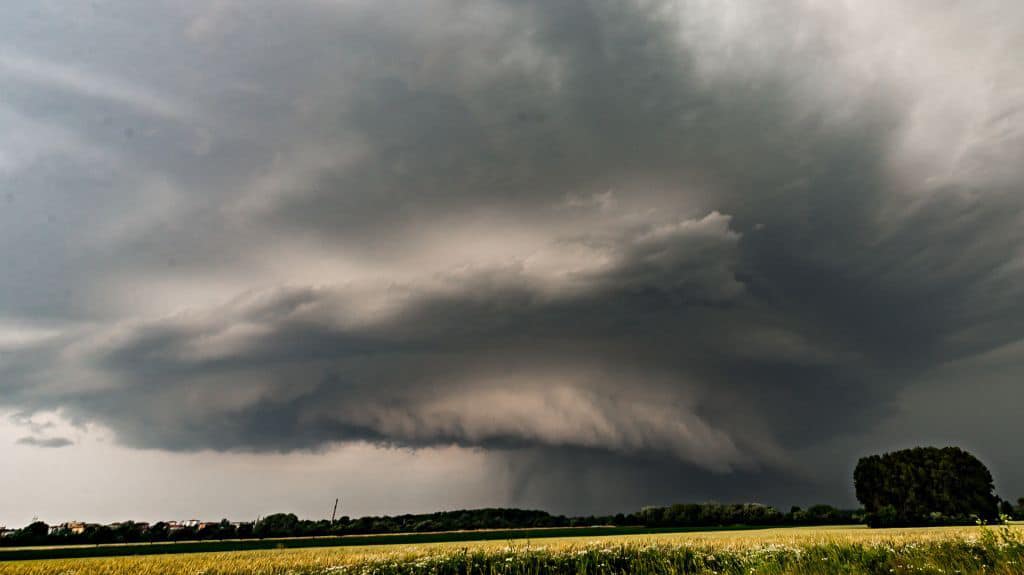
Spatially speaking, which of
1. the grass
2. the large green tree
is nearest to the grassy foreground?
the grass

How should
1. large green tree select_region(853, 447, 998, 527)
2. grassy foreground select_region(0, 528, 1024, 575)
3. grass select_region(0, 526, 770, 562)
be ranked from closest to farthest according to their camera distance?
grassy foreground select_region(0, 528, 1024, 575) < grass select_region(0, 526, 770, 562) < large green tree select_region(853, 447, 998, 527)

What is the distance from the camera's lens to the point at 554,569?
985 inches

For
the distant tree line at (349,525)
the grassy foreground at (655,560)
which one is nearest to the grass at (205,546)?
the distant tree line at (349,525)

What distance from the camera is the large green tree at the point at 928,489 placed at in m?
105

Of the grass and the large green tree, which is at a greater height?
the large green tree

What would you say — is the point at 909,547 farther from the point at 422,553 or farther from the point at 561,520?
the point at 561,520

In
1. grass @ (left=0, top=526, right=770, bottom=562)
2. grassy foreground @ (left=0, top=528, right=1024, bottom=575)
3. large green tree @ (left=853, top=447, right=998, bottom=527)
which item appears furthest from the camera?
large green tree @ (left=853, top=447, right=998, bottom=527)

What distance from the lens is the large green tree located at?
344 feet

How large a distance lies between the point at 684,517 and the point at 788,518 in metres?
31.2

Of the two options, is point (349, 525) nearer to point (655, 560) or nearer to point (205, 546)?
point (205, 546)

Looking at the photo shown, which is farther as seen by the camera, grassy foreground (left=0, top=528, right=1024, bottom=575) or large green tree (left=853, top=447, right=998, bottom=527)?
large green tree (left=853, top=447, right=998, bottom=527)

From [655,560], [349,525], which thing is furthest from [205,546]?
[655,560]

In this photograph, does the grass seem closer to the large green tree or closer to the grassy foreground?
the large green tree

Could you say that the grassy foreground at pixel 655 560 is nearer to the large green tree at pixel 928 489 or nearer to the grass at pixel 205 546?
the grass at pixel 205 546
